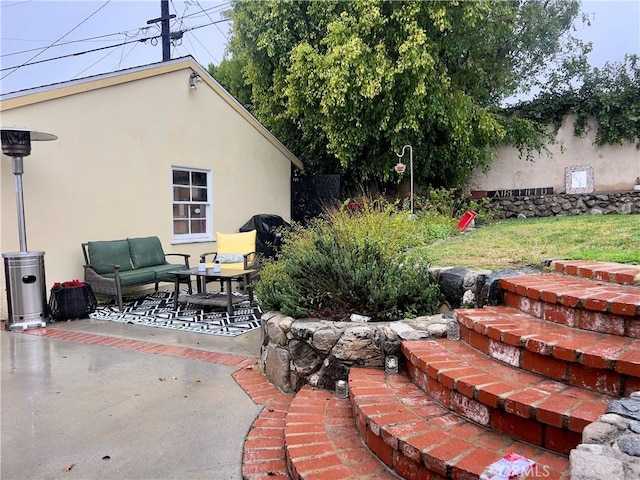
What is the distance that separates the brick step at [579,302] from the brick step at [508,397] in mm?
431

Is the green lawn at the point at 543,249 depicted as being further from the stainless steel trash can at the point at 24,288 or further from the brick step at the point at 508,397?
the stainless steel trash can at the point at 24,288

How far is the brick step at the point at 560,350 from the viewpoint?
168 cm

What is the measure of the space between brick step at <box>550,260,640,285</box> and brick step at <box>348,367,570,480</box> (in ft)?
4.50

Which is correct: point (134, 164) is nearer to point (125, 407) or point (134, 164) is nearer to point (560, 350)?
point (125, 407)

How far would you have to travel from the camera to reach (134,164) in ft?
21.1

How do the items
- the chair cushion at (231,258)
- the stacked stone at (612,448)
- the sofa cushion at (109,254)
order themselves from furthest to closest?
the chair cushion at (231,258)
the sofa cushion at (109,254)
the stacked stone at (612,448)

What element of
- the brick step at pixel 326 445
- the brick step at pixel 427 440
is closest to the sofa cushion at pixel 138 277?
the brick step at pixel 326 445

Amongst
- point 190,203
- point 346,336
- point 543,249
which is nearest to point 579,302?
point 346,336

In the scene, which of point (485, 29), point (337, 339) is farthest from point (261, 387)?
point (485, 29)

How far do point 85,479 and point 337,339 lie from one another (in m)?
1.45

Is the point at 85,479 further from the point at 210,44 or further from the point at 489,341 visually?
the point at 210,44

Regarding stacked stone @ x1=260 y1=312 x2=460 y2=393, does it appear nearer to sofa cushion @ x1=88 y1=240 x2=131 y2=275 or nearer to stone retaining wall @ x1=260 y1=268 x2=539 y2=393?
stone retaining wall @ x1=260 y1=268 x2=539 y2=393

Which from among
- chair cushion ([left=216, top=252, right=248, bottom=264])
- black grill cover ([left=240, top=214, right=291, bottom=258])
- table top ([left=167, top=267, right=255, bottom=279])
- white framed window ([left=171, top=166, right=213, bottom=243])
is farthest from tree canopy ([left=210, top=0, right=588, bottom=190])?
table top ([left=167, top=267, right=255, bottom=279])

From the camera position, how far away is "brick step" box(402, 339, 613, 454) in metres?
1.55
